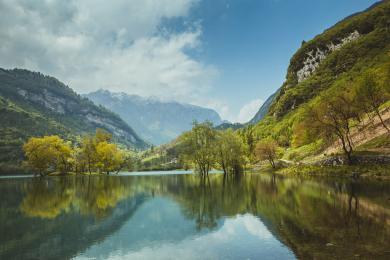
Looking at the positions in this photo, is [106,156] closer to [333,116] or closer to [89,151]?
[89,151]

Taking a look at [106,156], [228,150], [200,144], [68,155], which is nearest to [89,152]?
[106,156]

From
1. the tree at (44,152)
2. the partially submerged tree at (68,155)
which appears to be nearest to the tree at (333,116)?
the partially submerged tree at (68,155)

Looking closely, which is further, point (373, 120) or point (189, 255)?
point (373, 120)

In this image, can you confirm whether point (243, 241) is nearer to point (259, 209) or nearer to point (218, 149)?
point (259, 209)

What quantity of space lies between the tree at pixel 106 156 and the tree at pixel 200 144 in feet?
168

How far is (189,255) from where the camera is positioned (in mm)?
18156

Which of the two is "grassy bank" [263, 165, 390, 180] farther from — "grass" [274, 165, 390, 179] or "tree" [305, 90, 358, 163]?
"tree" [305, 90, 358, 163]

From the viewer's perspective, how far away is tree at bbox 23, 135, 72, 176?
14198cm

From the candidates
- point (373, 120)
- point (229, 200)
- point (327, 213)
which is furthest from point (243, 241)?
point (373, 120)

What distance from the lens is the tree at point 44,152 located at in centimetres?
14198

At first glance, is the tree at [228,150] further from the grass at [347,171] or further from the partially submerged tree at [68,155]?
the partially submerged tree at [68,155]

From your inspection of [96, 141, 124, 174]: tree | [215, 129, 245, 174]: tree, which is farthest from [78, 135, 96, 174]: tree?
[215, 129, 245, 174]: tree

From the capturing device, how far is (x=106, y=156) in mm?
153625

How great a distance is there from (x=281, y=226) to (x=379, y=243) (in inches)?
298
